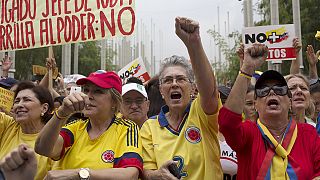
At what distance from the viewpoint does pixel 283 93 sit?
2.90 meters

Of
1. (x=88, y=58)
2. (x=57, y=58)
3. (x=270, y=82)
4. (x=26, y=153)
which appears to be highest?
(x=88, y=58)

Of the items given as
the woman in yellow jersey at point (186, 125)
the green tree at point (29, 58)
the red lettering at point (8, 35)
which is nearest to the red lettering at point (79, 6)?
the red lettering at point (8, 35)

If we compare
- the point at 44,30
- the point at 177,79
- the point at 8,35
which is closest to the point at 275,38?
the point at 44,30

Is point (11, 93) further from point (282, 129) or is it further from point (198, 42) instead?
point (282, 129)

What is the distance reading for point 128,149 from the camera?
282cm

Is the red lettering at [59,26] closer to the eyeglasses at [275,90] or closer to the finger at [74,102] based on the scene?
the finger at [74,102]

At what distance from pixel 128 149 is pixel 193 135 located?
16.8 inches

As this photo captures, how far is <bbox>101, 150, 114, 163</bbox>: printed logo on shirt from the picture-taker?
2.81 meters

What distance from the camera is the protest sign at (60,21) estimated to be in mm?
4820

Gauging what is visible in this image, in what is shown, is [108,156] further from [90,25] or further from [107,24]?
[90,25]

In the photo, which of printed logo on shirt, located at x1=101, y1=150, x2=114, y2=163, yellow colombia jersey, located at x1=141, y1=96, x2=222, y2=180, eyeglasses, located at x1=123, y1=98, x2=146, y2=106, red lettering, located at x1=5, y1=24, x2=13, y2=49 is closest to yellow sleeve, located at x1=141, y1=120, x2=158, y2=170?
yellow colombia jersey, located at x1=141, y1=96, x2=222, y2=180

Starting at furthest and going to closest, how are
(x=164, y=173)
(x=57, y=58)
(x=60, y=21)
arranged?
(x=57, y=58), (x=60, y=21), (x=164, y=173)

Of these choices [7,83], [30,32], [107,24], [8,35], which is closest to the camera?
[107,24]

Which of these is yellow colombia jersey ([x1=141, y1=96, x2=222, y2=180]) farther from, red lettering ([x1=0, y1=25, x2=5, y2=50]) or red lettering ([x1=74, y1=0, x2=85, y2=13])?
red lettering ([x1=0, y1=25, x2=5, y2=50])
